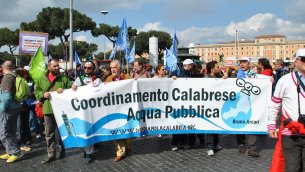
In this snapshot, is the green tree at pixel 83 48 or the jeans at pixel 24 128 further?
the green tree at pixel 83 48

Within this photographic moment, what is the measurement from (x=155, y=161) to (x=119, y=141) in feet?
2.59

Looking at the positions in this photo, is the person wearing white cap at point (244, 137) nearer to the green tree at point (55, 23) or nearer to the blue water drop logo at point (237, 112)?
the blue water drop logo at point (237, 112)

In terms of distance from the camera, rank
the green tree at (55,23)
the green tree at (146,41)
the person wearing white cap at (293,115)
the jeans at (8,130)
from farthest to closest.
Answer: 1. the green tree at (146,41)
2. the green tree at (55,23)
3. the jeans at (8,130)
4. the person wearing white cap at (293,115)

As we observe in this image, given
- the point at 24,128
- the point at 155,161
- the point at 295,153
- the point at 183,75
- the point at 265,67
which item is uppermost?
the point at 265,67

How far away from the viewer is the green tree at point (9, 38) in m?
63.7

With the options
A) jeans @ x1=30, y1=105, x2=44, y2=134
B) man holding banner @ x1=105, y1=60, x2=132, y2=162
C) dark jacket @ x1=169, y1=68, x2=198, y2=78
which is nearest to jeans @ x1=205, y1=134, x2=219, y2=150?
dark jacket @ x1=169, y1=68, x2=198, y2=78

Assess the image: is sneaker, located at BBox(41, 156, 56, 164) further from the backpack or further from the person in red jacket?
the person in red jacket

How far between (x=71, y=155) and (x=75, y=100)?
4.46ft

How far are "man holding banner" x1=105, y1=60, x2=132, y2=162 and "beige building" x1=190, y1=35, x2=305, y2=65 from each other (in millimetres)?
132523

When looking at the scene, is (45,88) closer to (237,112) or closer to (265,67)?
(237,112)

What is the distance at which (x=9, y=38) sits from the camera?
63844mm

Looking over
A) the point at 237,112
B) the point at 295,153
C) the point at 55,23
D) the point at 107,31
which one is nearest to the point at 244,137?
the point at 237,112

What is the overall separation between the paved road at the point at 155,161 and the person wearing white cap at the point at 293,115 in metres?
2.10

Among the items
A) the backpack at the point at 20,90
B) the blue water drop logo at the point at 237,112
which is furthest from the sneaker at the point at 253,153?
the backpack at the point at 20,90
